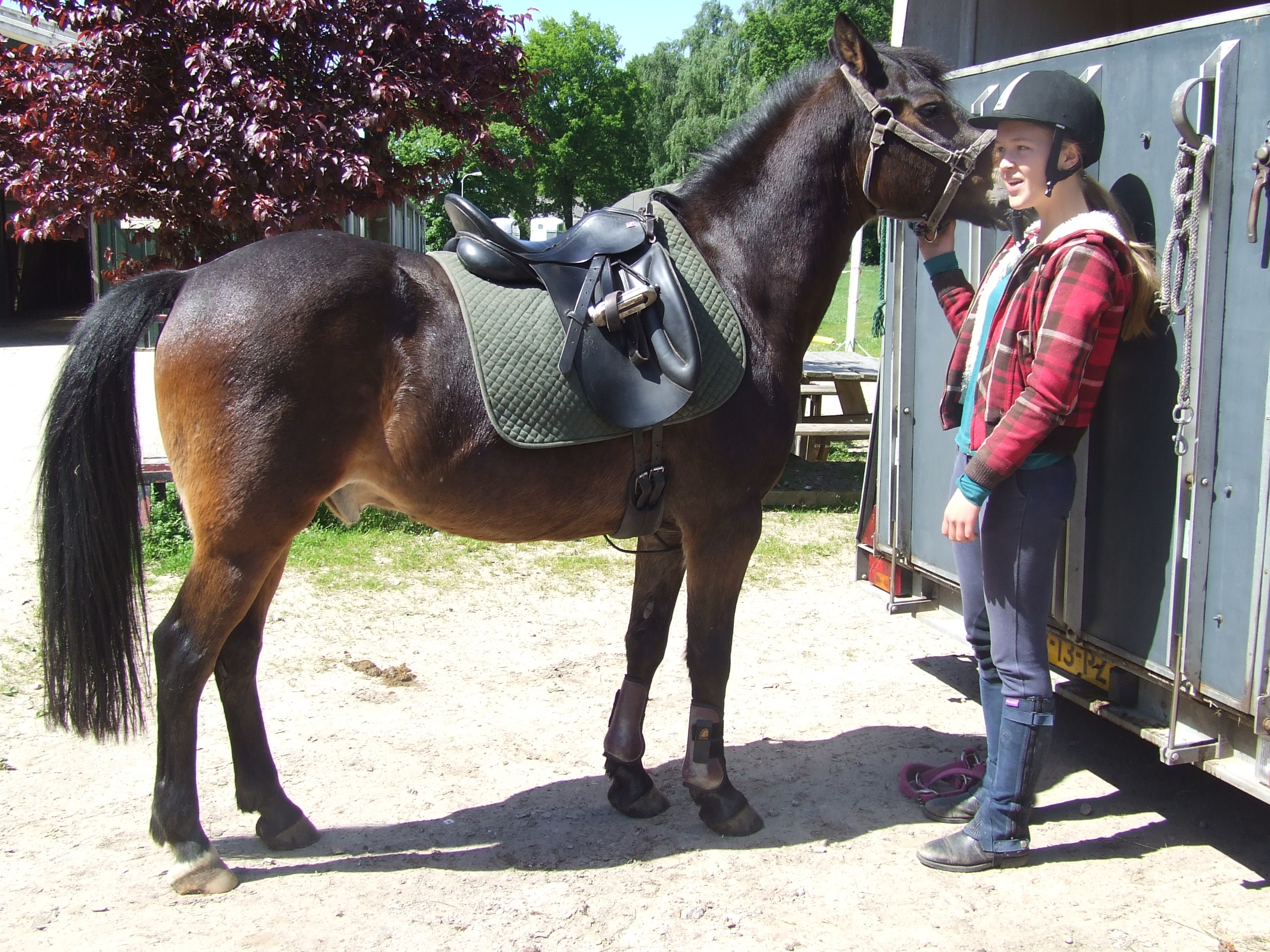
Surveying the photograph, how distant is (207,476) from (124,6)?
422 cm

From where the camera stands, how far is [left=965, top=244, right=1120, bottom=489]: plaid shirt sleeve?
245 cm

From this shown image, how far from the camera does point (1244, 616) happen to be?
8.41ft

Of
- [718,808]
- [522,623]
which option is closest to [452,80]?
[522,623]

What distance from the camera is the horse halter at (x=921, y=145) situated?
109 inches

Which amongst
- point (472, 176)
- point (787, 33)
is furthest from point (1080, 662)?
point (787, 33)

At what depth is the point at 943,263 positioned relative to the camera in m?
3.11

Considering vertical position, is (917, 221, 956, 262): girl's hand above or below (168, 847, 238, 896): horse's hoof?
above

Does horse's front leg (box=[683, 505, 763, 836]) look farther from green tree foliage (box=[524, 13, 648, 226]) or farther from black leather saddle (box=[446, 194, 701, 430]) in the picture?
green tree foliage (box=[524, 13, 648, 226])

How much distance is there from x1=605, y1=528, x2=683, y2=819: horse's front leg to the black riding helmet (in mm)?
1546

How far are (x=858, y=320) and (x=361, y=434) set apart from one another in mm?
20939

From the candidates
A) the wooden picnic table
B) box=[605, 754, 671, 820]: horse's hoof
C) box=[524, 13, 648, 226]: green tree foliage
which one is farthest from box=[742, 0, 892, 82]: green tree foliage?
box=[605, 754, 671, 820]: horse's hoof

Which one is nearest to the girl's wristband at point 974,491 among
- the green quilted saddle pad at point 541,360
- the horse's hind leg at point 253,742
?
→ the green quilted saddle pad at point 541,360

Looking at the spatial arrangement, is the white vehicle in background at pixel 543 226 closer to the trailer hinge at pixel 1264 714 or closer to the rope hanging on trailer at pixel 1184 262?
the rope hanging on trailer at pixel 1184 262

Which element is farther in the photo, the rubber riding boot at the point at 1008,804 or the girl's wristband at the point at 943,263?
the girl's wristband at the point at 943,263
